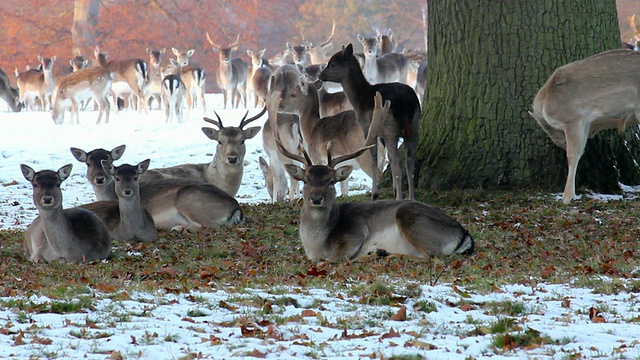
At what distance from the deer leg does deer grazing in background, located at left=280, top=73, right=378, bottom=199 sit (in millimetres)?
2551

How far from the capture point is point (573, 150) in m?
9.86

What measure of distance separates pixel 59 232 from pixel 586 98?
5.24 metres

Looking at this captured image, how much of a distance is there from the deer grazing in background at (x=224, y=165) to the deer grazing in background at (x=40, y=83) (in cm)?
2251

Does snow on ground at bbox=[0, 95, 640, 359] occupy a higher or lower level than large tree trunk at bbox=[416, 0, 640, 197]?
lower

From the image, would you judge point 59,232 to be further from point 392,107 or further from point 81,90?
point 81,90

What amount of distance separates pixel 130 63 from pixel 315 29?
19.7m

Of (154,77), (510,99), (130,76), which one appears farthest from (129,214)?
(154,77)

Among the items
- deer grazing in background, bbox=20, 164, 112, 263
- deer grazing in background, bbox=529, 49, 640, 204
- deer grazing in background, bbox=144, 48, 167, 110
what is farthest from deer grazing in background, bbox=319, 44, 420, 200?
deer grazing in background, bbox=144, 48, 167, 110

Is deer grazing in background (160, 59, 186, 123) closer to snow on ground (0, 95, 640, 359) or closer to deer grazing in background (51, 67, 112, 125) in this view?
deer grazing in background (51, 67, 112, 125)

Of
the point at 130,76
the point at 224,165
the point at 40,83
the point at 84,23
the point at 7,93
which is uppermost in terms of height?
the point at 84,23

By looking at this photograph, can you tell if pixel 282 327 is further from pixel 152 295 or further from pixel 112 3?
pixel 112 3

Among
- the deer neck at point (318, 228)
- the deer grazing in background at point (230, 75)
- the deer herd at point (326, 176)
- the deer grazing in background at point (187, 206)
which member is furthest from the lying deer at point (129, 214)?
the deer grazing in background at point (230, 75)

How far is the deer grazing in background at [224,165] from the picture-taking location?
1148cm

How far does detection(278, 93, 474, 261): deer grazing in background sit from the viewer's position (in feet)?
24.2
